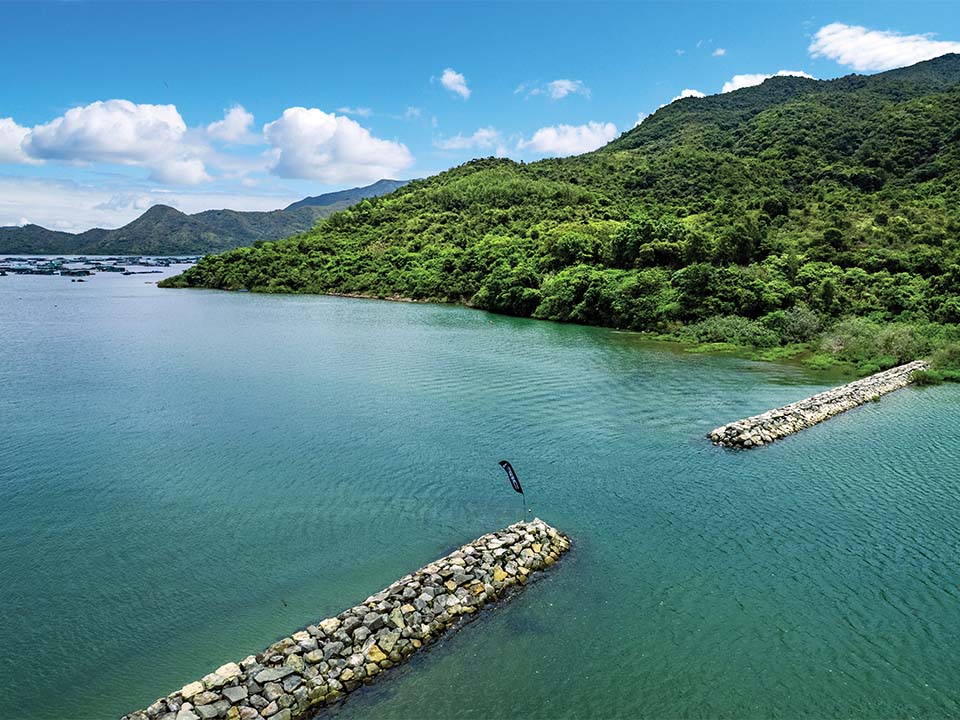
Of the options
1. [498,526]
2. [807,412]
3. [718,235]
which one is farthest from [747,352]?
[498,526]

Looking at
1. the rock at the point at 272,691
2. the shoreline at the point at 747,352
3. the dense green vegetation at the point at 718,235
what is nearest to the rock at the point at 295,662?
the rock at the point at 272,691

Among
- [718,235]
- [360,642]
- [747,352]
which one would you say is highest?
[718,235]

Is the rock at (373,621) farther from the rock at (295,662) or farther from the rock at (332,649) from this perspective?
the rock at (295,662)

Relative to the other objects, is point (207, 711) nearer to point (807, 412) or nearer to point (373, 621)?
point (373, 621)

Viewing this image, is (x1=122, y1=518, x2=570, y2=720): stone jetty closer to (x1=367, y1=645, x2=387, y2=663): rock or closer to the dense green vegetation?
(x1=367, y1=645, x2=387, y2=663): rock

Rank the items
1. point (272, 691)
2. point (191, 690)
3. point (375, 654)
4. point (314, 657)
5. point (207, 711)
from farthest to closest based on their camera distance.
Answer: point (375, 654) < point (314, 657) < point (272, 691) < point (191, 690) < point (207, 711)

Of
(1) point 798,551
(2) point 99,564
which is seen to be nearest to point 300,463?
(2) point 99,564

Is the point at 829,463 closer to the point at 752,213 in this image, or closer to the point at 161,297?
the point at 752,213
